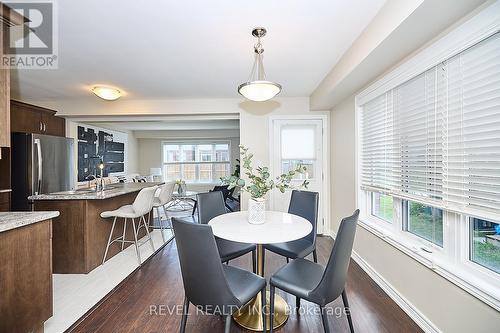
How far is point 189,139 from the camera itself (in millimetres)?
8219

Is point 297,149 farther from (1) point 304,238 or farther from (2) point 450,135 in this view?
(2) point 450,135

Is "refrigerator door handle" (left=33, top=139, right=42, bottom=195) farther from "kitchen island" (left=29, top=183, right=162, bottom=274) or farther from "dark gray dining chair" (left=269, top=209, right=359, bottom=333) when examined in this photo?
"dark gray dining chair" (left=269, top=209, right=359, bottom=333)

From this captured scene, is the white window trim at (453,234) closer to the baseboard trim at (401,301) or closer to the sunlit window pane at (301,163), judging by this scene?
the baseboard trim at (401,301)

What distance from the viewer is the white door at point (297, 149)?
3.94 m

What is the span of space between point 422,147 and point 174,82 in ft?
9.71

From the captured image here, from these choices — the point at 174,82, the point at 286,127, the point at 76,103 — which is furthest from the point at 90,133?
the point at 286,127

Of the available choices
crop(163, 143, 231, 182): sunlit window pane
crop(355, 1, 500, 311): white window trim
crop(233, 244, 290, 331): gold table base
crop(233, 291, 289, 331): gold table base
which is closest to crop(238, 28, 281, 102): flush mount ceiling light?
crop(355, 1, 500, 311): white window trim

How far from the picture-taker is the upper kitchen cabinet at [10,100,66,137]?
3.34 meters

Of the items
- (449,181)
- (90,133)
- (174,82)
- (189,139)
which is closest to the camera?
(449,181)

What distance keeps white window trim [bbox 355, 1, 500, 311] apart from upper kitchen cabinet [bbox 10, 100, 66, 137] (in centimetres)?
489

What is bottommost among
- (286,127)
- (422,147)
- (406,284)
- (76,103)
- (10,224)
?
(406,284)

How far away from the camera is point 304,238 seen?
7.57 feet

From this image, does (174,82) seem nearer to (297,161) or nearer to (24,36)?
(24,36)

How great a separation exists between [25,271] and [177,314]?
111cm
